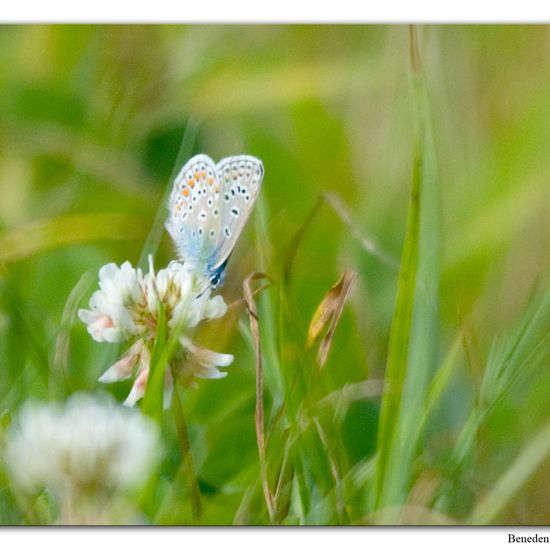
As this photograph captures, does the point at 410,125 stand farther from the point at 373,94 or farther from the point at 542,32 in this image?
the point at 542,32

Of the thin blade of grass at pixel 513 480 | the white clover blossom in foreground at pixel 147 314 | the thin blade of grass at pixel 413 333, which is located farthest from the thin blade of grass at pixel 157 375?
the thin blade of grass at pixel 513 480

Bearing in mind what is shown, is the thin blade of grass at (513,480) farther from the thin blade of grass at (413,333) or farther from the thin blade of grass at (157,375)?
the thin blade of grass at (157,375)

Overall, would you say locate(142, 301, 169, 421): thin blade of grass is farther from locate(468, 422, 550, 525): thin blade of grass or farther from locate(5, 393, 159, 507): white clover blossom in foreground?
locate(468, 422, 550, 525): thin blade of grass

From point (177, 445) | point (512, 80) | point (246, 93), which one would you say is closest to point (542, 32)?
point (512, 80)

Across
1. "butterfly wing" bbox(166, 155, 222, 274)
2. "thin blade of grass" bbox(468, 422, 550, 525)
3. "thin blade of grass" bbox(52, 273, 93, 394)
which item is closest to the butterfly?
"butterfly wing" bbox(166, 155, 222, 274)

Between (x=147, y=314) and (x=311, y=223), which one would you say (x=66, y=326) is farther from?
(x=311, y=223)

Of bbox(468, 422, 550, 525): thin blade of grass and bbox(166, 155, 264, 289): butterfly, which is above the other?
bbox(166, 155, 264, 289): butterfly

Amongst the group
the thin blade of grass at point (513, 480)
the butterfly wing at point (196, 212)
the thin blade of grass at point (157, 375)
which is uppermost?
the butterfly wing at point (196, 212)
